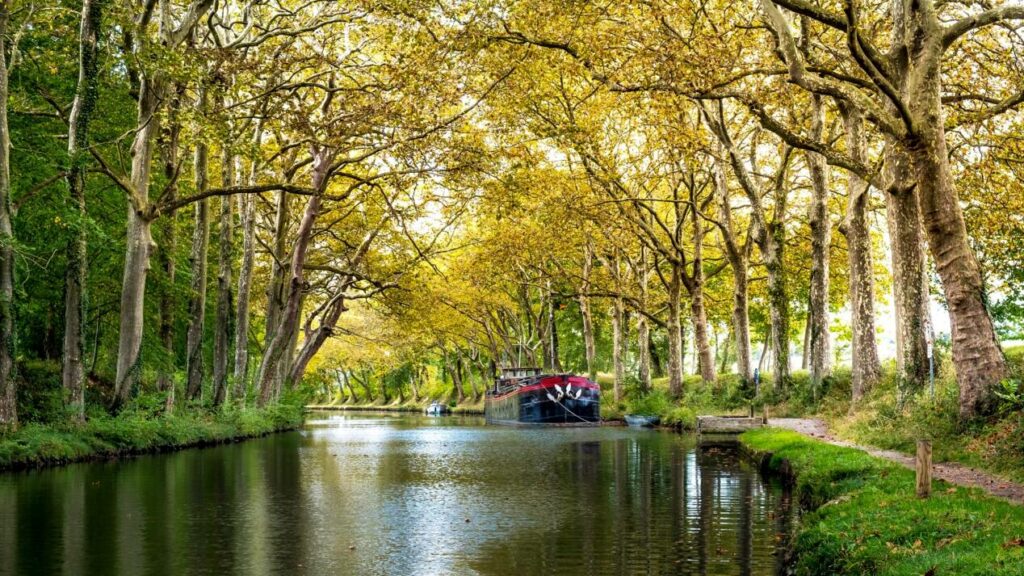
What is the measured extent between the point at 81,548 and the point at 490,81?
57.4ft

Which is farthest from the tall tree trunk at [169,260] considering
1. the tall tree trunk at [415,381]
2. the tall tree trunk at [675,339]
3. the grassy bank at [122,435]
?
the tall tree trunk at [415,381]

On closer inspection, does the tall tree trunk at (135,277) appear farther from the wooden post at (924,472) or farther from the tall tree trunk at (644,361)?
the tall tree trunk at (644,361)

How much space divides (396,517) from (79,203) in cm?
1144

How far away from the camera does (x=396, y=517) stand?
40.0 feet

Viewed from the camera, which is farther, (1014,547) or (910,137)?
(910,137)

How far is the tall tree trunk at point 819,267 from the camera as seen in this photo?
79.8 ft

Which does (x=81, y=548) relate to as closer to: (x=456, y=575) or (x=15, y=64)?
(x=456, y=575)

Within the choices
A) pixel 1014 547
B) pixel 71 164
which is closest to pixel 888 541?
pixel 1014 547

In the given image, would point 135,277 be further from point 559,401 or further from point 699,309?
point 559,401

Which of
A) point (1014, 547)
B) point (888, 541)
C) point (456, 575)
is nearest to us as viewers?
point (1014, 547)

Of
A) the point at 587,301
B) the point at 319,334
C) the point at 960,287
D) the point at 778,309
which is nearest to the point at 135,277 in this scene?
the point at 960,287

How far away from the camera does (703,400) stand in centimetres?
3347

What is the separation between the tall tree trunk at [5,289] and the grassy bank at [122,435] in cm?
61

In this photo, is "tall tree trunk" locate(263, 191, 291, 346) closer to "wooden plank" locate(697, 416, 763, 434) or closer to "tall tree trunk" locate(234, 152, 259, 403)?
"tall tree trunk" locate(234, 152, 259, 403)
